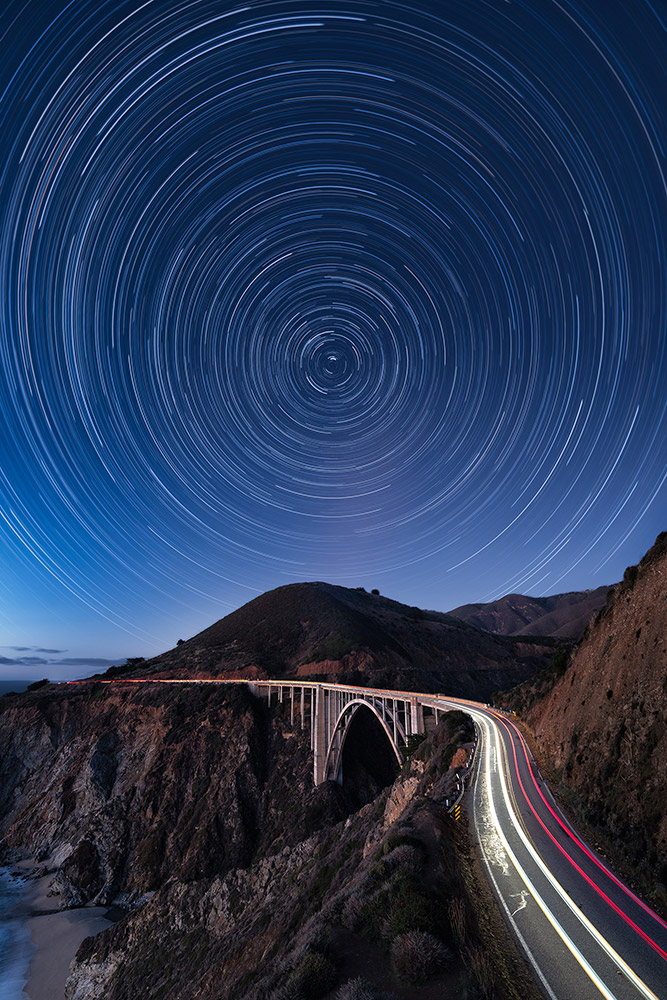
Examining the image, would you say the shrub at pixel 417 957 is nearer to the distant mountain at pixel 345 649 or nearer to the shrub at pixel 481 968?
the shrub at pixel 481 968

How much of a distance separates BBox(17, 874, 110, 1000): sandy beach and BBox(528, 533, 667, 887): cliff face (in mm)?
51615

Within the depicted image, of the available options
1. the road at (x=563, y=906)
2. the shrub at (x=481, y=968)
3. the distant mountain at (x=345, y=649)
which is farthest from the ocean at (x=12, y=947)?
the shrub at (x=481, y=968)

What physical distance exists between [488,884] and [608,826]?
23.7ft

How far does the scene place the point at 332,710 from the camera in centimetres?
6200

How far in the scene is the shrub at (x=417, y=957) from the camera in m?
8.88

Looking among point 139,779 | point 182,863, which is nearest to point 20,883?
point 139,779

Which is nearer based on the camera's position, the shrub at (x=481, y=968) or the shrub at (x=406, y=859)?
the shrub at (x=481, y=968)

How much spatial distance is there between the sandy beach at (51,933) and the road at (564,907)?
50537mm

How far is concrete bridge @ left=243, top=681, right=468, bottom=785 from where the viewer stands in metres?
45.7

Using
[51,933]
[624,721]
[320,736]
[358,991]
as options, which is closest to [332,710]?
[320,736]

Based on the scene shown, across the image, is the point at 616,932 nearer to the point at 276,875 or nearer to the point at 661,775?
the point at 661,775

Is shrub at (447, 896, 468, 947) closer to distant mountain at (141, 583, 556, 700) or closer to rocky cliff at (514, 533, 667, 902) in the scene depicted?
rocky cliff at (514, 533, 667, 902)

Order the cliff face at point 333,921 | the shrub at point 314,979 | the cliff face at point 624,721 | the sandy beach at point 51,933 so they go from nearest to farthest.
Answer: the shrub at point 314,979 < the cliff face at point 333,921 < the cliff face at point 624,721 < the sandy beach at point 51,933

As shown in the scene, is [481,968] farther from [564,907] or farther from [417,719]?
[417,719]
